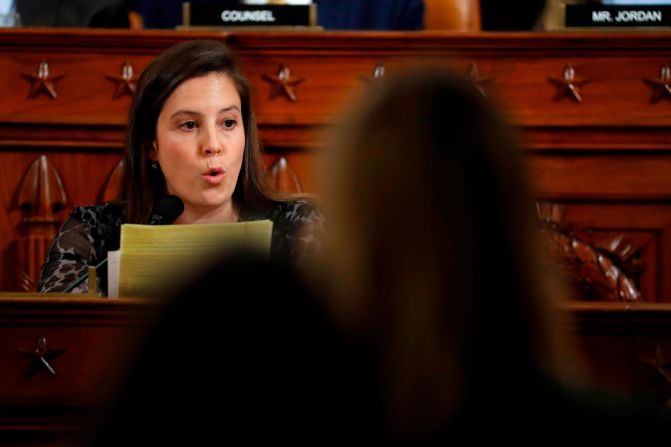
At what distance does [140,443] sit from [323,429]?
125 mm

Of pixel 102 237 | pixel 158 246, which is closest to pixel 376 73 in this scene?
pixel 102 237

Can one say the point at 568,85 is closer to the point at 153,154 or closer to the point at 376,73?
the point at 376,73

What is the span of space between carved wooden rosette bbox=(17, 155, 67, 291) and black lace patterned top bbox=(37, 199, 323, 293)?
0.39 meters

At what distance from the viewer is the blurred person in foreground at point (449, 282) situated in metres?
0.89

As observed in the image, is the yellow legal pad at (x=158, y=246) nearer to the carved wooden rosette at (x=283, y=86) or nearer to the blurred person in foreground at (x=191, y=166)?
the blurred person in foreground at (x=191, y=166)

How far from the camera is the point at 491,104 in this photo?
0.95m

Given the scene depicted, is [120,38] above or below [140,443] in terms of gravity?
above

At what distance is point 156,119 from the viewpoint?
2617 millimetres

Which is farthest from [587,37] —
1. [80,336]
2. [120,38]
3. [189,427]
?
[189,427]

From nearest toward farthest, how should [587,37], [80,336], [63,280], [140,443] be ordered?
[140,443], [80,336], [63,280], [587,37]

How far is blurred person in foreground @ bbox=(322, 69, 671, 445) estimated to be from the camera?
885 mm

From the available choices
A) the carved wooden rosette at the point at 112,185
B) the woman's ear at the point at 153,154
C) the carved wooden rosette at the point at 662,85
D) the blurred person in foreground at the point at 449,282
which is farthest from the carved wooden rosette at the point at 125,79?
the blurred person in foreground at the point at 449,282

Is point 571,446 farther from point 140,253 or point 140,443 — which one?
point 140,253

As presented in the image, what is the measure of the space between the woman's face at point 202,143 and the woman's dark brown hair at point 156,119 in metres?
0.03
